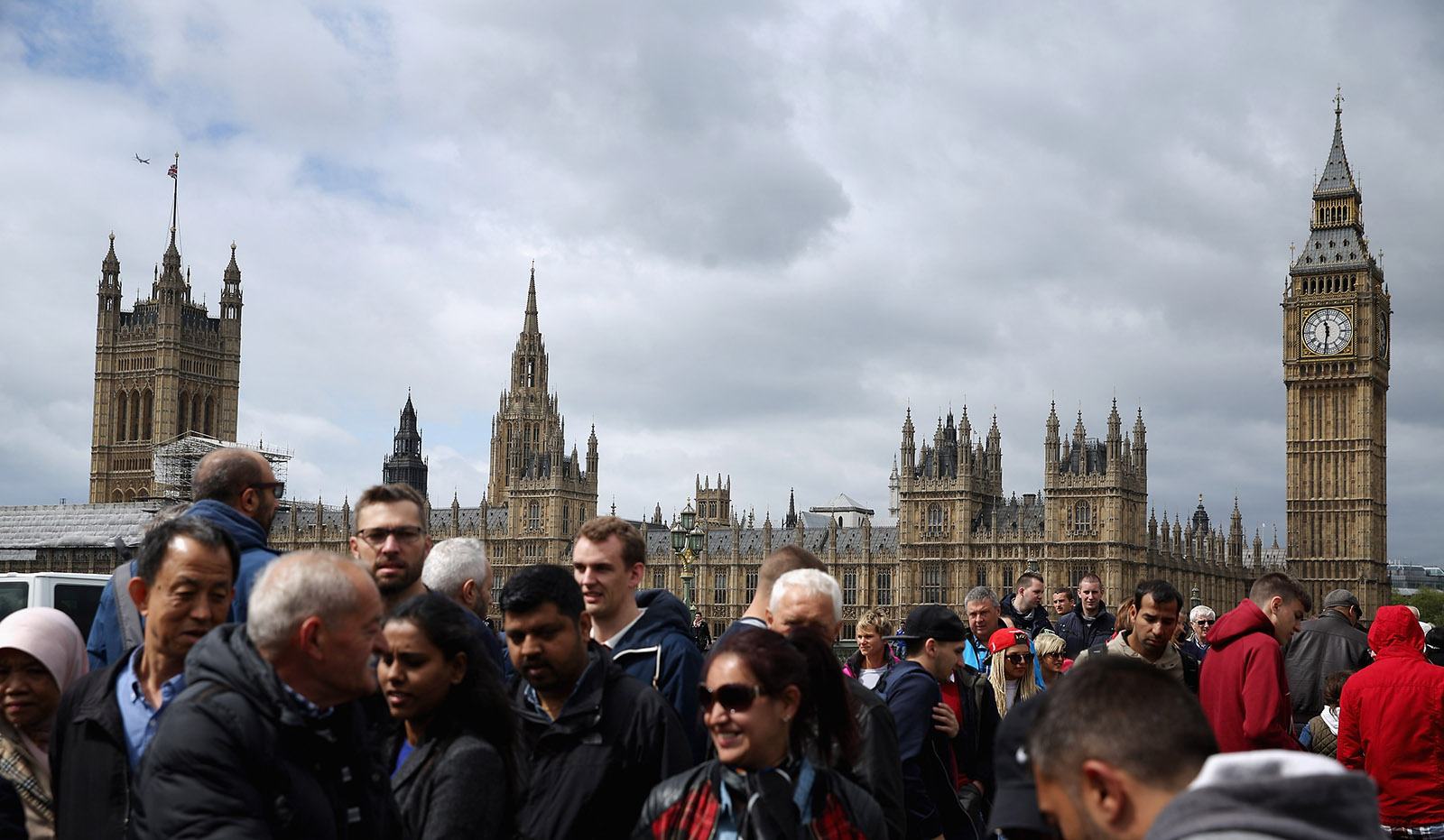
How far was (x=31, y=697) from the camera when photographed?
4238 millimetres

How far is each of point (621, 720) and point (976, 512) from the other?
52.0 metres

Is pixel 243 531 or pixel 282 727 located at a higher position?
pixel 243 531

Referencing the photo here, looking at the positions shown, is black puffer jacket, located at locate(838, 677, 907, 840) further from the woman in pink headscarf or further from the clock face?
the clock face

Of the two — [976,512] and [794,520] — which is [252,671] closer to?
[976,512]

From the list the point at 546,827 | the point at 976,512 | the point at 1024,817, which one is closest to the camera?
the point at 1024,817

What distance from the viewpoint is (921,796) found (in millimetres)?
5293

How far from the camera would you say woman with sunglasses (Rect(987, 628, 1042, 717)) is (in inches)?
287

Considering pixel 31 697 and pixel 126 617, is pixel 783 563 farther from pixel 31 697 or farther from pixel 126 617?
pixel 31 697

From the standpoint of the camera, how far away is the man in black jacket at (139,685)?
365cm

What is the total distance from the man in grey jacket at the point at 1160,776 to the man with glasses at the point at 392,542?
141 inches

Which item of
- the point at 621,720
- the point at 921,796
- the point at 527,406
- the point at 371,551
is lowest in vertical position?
the point at 921,796

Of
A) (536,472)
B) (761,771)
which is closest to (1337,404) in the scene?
(536,472)

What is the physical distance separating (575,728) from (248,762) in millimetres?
1228

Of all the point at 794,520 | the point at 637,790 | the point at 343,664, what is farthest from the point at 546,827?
the point at 794,520
